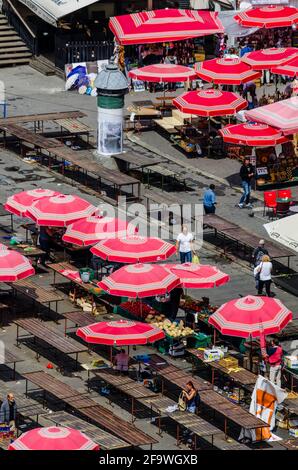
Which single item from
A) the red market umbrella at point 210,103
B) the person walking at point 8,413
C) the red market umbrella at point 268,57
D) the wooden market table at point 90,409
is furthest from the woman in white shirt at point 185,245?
the red market umbrella at point 268,57

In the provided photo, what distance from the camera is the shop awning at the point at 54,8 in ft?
216

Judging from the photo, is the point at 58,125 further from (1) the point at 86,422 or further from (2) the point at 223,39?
(1) the point at 86,422

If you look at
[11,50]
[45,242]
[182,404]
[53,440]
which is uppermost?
[11,50]

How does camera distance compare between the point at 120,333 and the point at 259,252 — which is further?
the point at 259,252

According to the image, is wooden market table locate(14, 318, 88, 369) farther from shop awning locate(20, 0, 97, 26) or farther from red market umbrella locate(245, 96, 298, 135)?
shop awning locate(20, 0, 97, 26)

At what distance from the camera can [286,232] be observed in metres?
46.5

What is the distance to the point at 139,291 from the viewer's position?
4378cm

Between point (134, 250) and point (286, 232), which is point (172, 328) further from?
point (286, 232)

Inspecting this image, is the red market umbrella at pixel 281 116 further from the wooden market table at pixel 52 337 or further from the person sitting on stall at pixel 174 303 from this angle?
the wooden market table at pixel 52 337

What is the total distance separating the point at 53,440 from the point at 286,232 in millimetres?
12537

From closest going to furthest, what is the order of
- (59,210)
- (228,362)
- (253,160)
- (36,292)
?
(228,362)
(36,292)
(59,210)
(253,160)

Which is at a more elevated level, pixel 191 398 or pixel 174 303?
pixel 174 303

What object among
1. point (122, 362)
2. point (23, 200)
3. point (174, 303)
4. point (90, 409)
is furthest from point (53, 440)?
point (23, 200)
